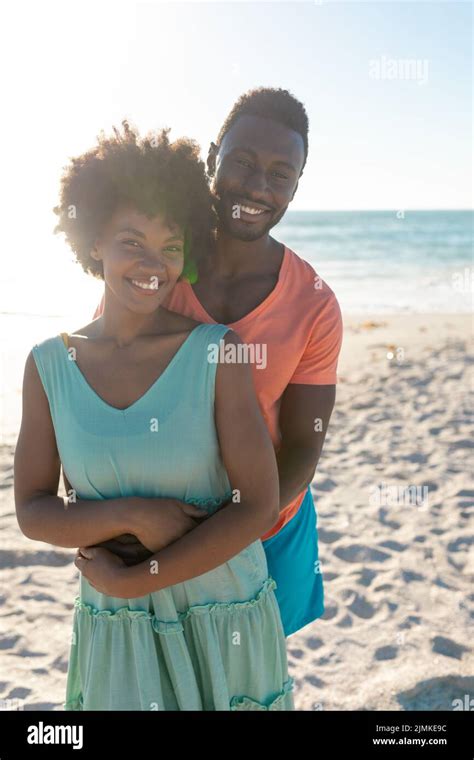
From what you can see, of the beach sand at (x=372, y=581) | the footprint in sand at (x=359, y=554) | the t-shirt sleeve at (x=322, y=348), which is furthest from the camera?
the footprint in sand at (x=359, y=554)

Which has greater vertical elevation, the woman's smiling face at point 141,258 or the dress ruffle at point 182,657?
the woman's smiling face at point 141,258

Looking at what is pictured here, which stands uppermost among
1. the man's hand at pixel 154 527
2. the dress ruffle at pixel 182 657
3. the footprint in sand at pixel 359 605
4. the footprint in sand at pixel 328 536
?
the man's hand at pixel 154 527

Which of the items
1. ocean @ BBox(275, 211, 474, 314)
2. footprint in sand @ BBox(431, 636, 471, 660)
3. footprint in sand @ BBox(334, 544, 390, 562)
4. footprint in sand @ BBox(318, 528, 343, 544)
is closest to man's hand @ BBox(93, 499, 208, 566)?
footprint in sand @ BBox(431, 636, 471, 660)

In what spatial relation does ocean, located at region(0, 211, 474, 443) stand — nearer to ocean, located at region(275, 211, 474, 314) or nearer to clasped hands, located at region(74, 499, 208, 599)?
ocean, located at region(275, 211, 474, 314)

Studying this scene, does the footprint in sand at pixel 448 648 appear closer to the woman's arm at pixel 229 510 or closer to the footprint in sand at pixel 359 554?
the footprint in sand at pixel 359 554

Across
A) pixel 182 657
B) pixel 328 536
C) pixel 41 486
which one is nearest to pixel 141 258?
pixel 41 486

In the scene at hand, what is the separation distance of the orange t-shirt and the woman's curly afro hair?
23 cm

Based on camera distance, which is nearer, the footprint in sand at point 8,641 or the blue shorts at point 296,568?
the blue shorts at point 296,568

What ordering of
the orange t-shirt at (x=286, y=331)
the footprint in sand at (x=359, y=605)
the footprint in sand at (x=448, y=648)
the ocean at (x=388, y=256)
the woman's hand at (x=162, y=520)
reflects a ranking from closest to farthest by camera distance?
1. the woman's hand at (x=162, y=520)
2. the orange t-shirt at (x=286, y=331)
3. the footprint in sand at (x=448, y=648)
4. the footprint in sand at (x=359, y=605)
5. the ocean at (x=388, y=256)

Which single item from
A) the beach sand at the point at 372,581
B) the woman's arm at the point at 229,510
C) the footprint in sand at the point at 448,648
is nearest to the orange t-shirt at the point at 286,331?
the woman's arm at the point at 229,510

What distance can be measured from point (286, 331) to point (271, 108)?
70 centimetres

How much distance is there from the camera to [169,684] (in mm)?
1966

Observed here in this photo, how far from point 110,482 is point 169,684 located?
55cm

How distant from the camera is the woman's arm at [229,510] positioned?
72.7 inches
